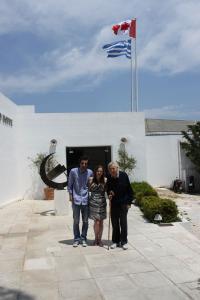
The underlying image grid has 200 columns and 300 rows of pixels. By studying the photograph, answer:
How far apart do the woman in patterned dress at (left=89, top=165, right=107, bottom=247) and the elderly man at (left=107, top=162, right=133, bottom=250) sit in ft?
0.59

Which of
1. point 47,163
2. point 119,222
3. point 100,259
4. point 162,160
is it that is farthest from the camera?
point 162,160

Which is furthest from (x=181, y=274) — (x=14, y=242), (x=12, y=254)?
(x=14, y=242)

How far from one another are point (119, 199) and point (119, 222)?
514 mm

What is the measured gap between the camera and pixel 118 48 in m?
21.8

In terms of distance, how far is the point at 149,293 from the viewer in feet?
17.5

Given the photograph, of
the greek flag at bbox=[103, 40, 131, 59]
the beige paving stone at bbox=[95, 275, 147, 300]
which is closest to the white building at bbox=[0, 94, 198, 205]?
the greek flag at bbox=[103, 40, 131, 59]

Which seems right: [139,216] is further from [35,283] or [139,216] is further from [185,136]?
[185,136]

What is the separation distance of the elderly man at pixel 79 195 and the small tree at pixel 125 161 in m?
10.3

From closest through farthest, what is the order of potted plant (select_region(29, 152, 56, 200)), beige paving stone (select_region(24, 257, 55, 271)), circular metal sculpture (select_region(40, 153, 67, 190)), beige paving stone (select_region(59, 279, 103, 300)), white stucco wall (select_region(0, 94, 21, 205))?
beige paving stone (select_region(59, 279, 103, 300))
beige paving stone (select_region(24, 257, 55, 271))
circular metal sculpture (select_region(40, 153, 67, 190))
white stucco wall (select_region(0, 94, 21, 205))
potted plant (select_region(29, 152, 56, 200))

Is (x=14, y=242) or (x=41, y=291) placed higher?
(x=14, y=242)

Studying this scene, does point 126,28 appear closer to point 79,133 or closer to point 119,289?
point 79,133

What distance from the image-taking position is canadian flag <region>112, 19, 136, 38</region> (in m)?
21.5

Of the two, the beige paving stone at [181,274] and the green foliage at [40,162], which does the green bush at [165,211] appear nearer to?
the beige paving stone at [181,274]

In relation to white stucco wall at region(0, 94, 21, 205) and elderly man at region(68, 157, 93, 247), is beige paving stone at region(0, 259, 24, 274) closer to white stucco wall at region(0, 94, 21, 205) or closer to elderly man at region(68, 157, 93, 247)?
elderly man at region(68, 157, 93, 247)
